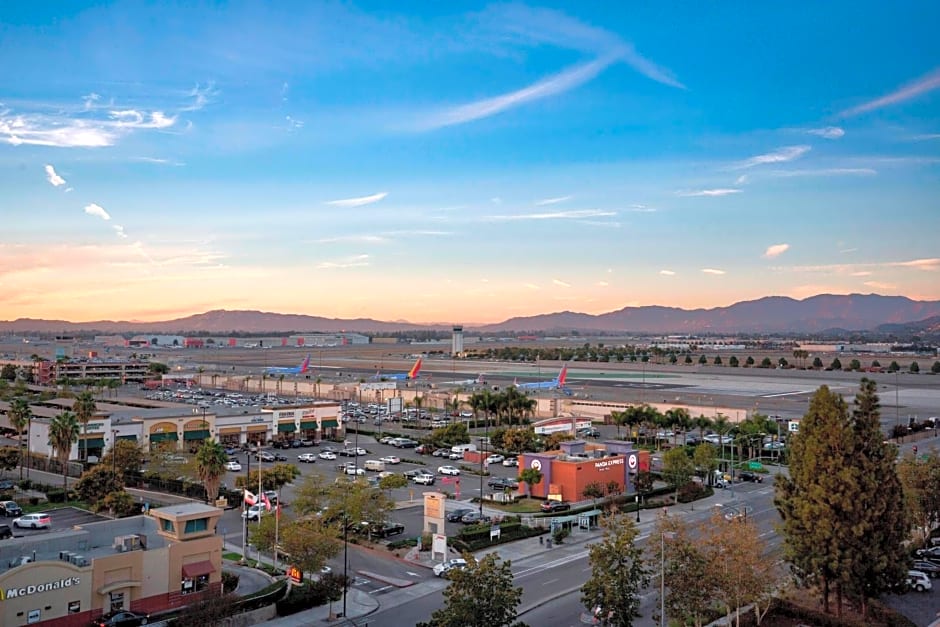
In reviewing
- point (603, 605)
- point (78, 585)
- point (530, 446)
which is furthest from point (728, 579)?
point (530, 446)

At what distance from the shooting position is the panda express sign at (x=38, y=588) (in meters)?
24.2

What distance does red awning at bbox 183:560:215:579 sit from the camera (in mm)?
28891

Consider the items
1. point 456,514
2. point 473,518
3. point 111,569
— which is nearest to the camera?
point 111,569

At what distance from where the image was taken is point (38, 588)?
81.8ft

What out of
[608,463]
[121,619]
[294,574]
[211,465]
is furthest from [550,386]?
[121,619]

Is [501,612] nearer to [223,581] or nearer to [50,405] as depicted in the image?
[223,581]

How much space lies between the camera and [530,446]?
6638 cm

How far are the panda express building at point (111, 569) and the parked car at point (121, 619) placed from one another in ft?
0.77

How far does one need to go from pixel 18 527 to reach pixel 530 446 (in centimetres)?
3822

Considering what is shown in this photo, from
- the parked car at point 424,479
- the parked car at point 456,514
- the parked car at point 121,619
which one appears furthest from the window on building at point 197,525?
the parked car at point 424,479

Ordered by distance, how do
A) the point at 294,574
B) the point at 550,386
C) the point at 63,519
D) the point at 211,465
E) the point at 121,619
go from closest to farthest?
the point at 121,619 → the point at 294,574 → the point at 63,519 → the point at 211,465 → the point at 550,386

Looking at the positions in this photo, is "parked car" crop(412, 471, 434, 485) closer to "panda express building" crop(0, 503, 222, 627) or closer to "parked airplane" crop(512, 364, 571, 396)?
"panda express building" crop(0, 503, 222, 627)

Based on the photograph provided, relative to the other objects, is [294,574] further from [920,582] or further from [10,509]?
[920,582]

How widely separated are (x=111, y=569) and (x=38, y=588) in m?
2.47
